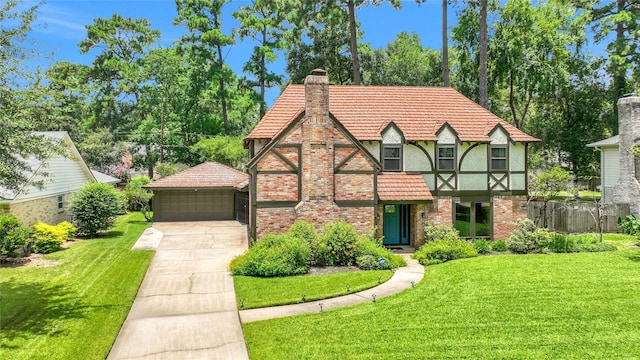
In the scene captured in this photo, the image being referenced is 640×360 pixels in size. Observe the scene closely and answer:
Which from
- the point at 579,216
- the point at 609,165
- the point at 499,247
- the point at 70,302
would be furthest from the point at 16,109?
the point at 609,165

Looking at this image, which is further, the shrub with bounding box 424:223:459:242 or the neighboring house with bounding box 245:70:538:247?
the shrub with bounding box 424:223:459:242

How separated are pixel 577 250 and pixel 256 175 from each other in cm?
1311

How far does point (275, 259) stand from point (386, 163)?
7.97 metres

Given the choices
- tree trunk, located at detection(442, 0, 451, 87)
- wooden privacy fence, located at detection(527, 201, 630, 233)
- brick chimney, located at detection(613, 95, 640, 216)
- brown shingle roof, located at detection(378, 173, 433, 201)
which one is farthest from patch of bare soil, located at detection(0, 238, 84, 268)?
brick chimney, located at detection(613, 95, 640, 216)

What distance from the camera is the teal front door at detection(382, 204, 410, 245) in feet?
61.0

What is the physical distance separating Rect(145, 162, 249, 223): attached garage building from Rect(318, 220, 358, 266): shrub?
1257 centimetres

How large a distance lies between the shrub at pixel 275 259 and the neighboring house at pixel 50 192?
8.19 meters

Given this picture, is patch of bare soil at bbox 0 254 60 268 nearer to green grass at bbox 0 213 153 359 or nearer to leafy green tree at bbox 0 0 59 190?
green grass at bbox 0 213 153 359

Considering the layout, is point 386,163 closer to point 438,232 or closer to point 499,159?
point 438,232

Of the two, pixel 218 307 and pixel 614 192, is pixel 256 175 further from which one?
pixel 614 192

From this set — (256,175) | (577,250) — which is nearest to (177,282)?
(256,175)

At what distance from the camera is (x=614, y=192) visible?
76.4 ft

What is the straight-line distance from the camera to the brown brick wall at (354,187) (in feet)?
54.3

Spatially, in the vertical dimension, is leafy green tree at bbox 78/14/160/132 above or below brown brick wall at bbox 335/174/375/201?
above
